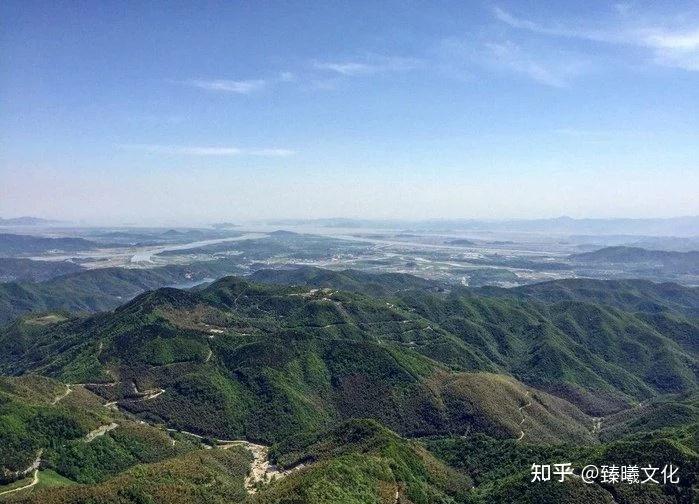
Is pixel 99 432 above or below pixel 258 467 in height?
above

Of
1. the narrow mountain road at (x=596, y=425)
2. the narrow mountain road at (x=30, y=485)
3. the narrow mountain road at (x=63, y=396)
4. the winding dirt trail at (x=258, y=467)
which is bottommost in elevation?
the narrow mountain road at (x=596, y=425)

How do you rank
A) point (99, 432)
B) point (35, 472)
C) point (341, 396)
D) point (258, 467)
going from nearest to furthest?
point (35, 472) → point (99, 432) → point (258, 467) → point (341, 396)

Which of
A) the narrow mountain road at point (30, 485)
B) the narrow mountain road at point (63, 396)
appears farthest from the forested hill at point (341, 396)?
the narrow mountain road at point (30, 485)

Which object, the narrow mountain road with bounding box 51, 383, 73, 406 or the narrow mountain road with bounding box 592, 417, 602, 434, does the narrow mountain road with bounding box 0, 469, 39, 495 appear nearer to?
the narrow mountain road with bounding box 51, 383, 73, 406

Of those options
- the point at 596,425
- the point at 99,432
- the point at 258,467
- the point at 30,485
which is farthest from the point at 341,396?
the point at 30,485

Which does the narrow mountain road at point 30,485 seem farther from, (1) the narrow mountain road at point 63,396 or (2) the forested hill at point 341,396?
(1) the narrow mountain road at point 63,396

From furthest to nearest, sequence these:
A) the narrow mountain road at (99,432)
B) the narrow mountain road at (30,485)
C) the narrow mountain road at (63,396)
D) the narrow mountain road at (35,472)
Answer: the narrow mountain road at (63,396) < the narrow mountain road at (99,432) < the narrow mountain road at (35,472) < the narrow mountain road at (30,485)

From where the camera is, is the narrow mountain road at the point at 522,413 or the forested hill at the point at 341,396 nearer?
the forested hill at the point at 341,396

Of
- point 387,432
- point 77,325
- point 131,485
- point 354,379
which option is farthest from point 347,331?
point 131,485

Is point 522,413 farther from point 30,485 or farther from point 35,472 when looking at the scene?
point 30,485

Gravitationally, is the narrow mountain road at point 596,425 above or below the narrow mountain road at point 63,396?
below

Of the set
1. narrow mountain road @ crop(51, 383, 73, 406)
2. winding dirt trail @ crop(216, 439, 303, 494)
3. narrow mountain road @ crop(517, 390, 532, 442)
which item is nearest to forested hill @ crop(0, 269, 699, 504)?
narrow mountain road @ crop(51, 383, 73, 406)
